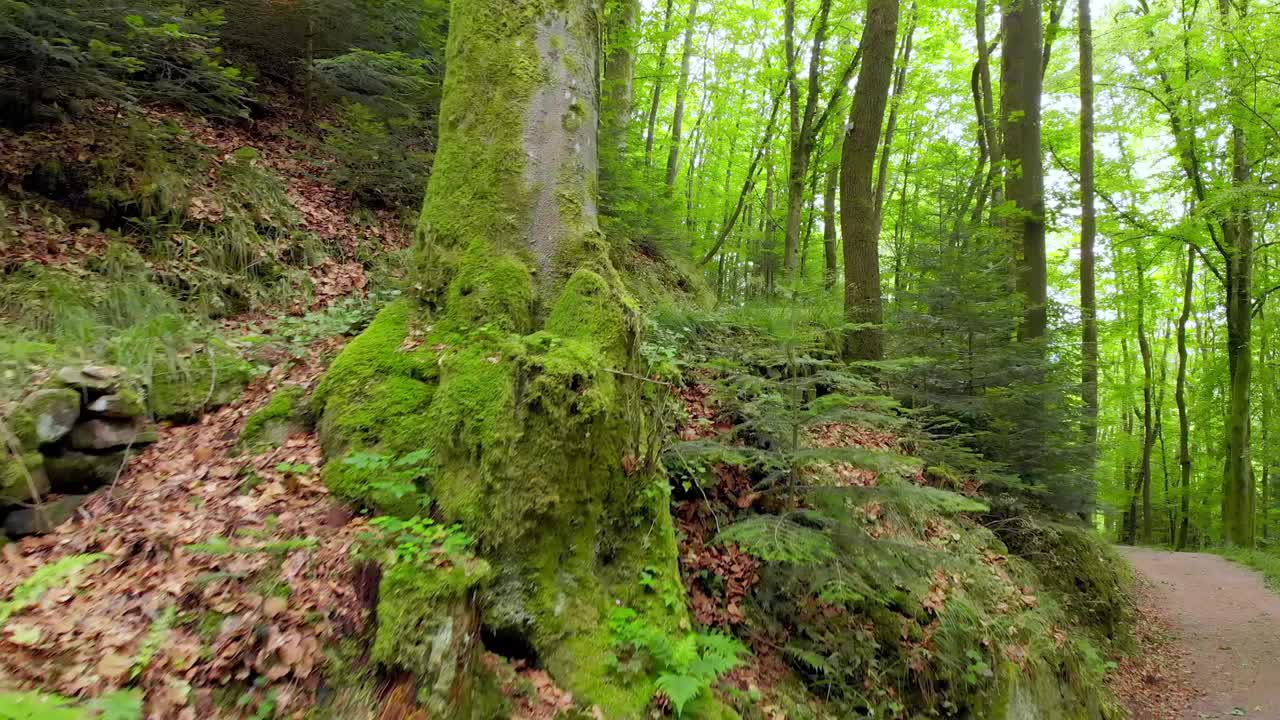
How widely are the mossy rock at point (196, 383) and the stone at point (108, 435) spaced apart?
281 millimetres

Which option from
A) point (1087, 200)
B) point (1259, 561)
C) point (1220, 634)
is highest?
point (1087, 200)

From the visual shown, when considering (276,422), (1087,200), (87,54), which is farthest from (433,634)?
(1087,200)

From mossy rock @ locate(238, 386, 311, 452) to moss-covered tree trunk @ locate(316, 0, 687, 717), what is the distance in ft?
0.60

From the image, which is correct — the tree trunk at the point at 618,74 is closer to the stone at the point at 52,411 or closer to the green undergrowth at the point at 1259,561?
the stone at the point at 52,411

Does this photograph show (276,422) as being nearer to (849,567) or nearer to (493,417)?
(493,417)

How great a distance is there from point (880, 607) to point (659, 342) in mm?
2946

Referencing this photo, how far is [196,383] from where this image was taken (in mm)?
4082

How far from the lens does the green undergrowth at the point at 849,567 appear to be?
4.12 meters

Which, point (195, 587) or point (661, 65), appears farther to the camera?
point (661, 65)

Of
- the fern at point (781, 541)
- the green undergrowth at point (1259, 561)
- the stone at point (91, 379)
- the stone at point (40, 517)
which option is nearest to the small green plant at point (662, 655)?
the fern at point (781, 541)

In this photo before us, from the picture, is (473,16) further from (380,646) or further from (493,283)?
(380,646)

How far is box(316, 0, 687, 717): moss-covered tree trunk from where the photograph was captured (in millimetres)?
3002

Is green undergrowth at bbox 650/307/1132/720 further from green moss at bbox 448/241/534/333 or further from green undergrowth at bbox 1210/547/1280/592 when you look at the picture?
green undergrowth at bbox 1210/547/1280/592

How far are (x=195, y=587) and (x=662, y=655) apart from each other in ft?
7.01
